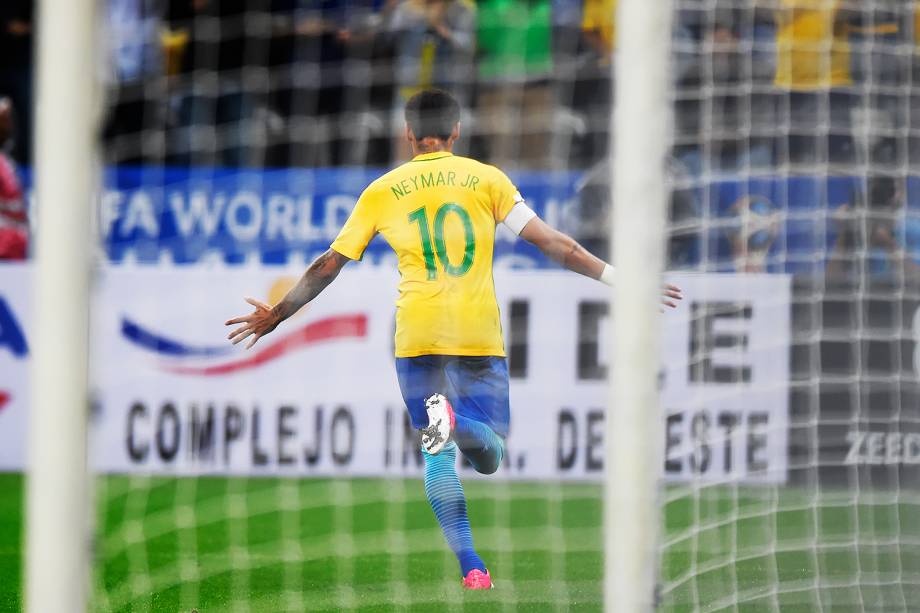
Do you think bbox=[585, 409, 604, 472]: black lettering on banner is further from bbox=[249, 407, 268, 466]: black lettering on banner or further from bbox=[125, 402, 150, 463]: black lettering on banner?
bbox=[125, 402, 150, 463]: black lettering on banner

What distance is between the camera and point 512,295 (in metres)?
8.05

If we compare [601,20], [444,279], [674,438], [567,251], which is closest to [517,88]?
[601,20]

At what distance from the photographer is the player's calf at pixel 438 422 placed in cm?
471

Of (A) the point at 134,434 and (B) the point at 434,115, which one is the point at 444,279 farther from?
(A) the point at 134,434

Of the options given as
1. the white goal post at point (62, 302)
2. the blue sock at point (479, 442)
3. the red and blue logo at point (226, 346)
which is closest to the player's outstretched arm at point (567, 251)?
the blue sock at point (479, 442)

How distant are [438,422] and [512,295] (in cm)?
338

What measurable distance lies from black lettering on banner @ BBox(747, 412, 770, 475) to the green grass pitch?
0.21m

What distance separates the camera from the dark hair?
462 cm

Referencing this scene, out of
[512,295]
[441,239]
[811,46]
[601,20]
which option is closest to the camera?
[441,239]

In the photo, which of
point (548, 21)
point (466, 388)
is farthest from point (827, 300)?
point (466, 388)

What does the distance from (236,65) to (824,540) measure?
13.7 feet

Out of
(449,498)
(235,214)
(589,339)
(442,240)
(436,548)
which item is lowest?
(436,548)

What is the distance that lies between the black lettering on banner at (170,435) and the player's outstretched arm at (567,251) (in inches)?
149

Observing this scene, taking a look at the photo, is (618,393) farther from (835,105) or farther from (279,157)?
(279,157)
